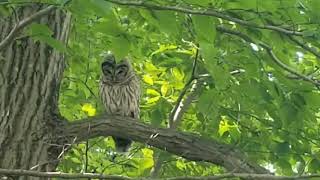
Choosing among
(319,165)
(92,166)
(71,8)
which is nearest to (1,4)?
(71,8)

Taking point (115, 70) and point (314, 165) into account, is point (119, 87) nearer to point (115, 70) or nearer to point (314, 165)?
point (115, 70)

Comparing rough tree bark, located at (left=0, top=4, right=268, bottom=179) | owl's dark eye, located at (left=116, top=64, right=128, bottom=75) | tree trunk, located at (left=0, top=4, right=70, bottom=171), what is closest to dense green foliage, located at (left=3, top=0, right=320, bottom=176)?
owl's dark eye, located at (left=116, top=64, right=128, bottom=75)

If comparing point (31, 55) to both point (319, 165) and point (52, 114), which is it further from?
point (319, 165)

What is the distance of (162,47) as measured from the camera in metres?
4.80

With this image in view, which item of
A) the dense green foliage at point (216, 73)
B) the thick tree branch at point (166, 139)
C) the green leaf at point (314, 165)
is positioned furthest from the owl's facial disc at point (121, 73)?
the green leaf at point (314, 165)

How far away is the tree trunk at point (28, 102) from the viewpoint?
3.92 m

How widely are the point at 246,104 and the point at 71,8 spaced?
2408 mm

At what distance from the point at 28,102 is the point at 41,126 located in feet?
0.54

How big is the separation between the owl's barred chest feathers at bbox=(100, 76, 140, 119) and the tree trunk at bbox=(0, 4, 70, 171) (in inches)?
69.9

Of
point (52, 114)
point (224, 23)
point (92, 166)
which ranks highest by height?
point (224, 23)

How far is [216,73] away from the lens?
11.0 feet

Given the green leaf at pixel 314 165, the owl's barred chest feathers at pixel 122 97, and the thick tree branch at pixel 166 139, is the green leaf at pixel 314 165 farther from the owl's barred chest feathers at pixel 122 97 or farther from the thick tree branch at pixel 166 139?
the owl's barred chest feathers at pixel 122 97

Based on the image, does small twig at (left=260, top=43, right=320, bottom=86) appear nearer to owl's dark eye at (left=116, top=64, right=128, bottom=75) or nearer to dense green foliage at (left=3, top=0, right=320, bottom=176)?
dense green foliage at (left=3, top=0, right=320, bottom=176)

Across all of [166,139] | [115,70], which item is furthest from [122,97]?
[166,139]
